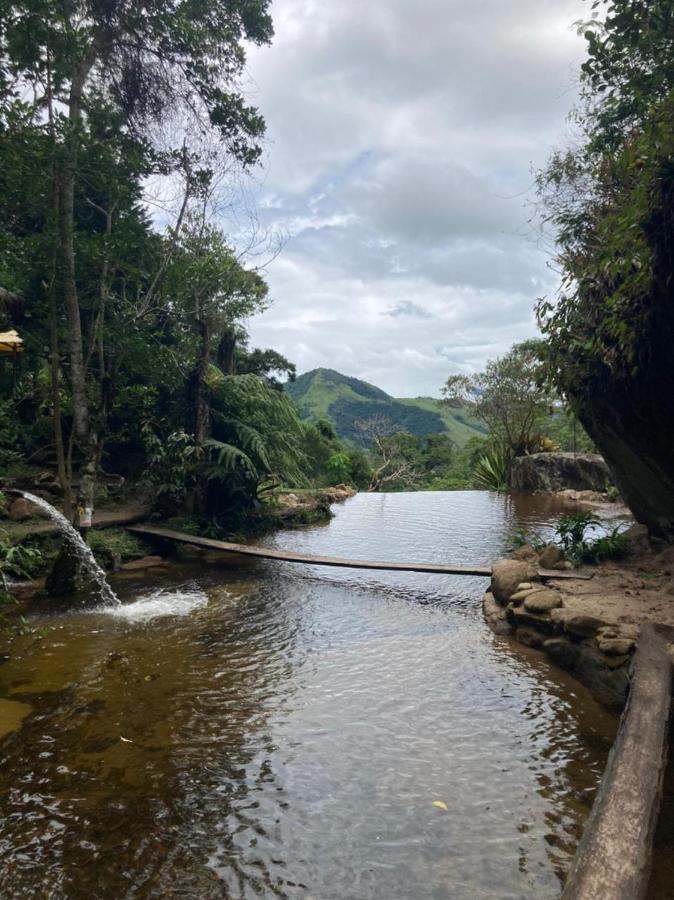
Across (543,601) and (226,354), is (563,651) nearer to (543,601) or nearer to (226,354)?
(543,601)

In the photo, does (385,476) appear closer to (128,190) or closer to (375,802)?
(128,190)

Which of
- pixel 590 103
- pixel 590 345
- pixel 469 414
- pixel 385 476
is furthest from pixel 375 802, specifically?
pixel 385 476

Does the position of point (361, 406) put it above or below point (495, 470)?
above

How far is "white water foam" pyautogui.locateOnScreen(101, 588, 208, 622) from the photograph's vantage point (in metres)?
6.11

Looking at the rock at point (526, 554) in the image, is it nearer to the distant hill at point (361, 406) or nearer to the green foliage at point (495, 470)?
the green foliage at point (495, 470)

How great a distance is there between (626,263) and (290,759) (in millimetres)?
4234

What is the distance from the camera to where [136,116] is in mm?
8797

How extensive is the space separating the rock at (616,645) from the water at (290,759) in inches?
15.1

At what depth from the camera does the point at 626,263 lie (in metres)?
4.30

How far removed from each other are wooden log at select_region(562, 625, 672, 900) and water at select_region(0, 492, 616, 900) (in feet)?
1.13

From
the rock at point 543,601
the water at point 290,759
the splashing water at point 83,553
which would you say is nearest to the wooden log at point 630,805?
the water at point 290,759

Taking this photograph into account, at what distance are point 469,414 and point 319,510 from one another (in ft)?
41.4

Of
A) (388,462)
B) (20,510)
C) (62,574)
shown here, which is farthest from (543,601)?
(388,462)

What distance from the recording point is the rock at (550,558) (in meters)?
6.82
